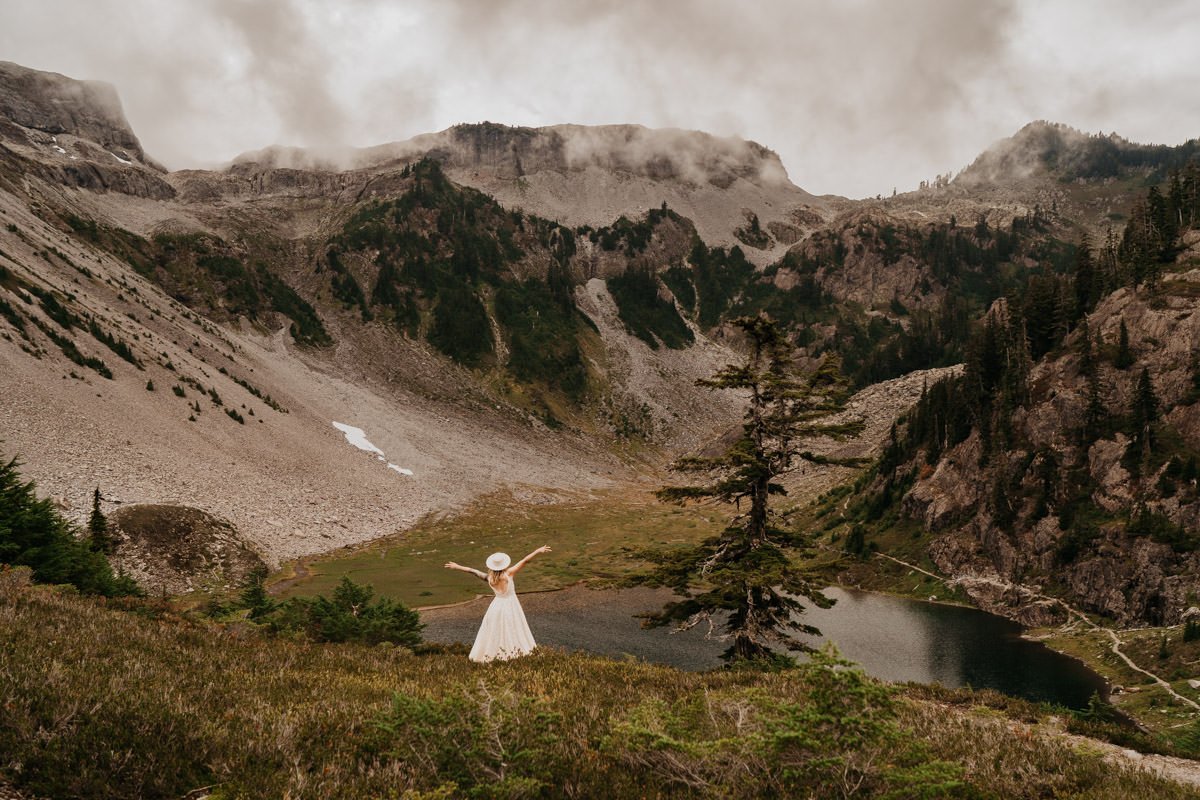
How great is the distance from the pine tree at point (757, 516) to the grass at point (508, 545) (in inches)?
658

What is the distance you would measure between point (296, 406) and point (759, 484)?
93856 mm

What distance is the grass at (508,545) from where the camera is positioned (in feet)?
171

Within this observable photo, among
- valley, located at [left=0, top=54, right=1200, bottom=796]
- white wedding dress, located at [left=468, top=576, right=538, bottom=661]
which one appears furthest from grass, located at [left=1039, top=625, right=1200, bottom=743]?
white wedding dress, located at [left=468, top=576, right=538, bottom=661]

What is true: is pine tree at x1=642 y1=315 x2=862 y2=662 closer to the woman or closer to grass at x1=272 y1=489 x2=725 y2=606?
the woman

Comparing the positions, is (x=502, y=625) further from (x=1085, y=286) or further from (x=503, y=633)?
(x=1085, y=286)

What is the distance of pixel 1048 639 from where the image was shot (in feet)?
143

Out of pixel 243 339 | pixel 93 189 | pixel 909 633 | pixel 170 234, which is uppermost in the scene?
pixel 93 189

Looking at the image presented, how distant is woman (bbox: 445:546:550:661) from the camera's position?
14.1m

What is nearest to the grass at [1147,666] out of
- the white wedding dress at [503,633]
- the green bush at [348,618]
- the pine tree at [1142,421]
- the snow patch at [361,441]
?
the pine tree at [1142,421]

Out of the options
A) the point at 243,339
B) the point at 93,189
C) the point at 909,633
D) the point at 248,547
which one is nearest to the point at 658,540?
the point at 909,633

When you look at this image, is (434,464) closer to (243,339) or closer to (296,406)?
(296,406)

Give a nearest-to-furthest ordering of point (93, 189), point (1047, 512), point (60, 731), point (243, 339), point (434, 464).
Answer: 1. point (60, 731)
2. point (1047, 512)
3. point (434, 464)
4. point (243, 339)
5. point (93, 189)

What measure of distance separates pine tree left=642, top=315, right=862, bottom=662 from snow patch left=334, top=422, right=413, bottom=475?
76114 mm

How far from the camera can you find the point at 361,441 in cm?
9506
